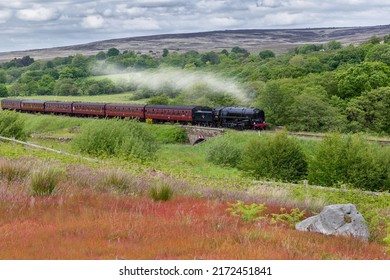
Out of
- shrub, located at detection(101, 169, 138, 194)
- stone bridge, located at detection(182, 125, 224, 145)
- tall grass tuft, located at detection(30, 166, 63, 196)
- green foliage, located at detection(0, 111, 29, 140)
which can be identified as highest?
tall grass tuft, located at detection(30, 166, 63, 196)

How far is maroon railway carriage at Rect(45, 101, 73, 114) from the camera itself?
71.7m

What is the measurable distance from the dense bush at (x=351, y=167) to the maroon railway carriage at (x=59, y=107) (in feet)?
153

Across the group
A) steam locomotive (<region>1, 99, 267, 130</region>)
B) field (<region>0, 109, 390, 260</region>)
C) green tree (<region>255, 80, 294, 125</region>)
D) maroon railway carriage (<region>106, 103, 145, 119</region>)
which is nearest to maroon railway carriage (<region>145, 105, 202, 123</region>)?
steam locomotive (<region>1, 99, 267, 130</region>)

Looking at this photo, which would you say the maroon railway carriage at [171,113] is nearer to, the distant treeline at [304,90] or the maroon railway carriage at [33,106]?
the distant treeline at [304,90]

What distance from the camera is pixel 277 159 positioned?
36562 millimetres

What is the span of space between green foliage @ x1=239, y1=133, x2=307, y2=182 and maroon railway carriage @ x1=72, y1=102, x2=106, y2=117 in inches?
1330

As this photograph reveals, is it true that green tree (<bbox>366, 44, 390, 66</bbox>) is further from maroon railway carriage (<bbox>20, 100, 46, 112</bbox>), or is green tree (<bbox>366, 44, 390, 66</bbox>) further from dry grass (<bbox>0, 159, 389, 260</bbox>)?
dry grass (<bbox>0, 159, 389, 260</bbox>)

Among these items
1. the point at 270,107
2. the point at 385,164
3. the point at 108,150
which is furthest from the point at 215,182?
the point at 270,107

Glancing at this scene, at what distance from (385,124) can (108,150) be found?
41992 millimetres

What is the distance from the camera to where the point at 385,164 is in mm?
33000

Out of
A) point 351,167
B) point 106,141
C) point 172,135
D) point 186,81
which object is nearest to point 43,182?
point 106,141

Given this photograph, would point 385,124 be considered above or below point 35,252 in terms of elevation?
below

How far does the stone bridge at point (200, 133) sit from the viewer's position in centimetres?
5444

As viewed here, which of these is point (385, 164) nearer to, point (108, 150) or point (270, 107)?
point (108, 150)
